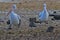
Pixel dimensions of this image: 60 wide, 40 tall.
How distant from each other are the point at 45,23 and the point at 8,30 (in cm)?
193

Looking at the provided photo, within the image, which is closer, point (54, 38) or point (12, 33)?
point (54, 38)

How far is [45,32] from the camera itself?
9312mm

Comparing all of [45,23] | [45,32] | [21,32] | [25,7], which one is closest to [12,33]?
[21,32]

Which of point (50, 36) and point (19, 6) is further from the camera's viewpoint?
point (19, 6)

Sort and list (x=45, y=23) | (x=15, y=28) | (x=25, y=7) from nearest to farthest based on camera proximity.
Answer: (x=15, y=28) → (x=45, y=23) → (x=25, y=7)

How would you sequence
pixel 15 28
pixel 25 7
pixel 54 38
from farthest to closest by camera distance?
pixel 25 7, pixel 15 28, pixel 54 38

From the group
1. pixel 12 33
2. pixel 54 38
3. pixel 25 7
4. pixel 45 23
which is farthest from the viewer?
pixel 25 7

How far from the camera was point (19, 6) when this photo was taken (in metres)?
17.6

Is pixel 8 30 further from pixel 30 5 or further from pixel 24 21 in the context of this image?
A: pixel 30 5

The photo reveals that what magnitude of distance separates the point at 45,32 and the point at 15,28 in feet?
4.02

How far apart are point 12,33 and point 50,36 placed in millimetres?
1229

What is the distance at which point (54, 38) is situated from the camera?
833cm

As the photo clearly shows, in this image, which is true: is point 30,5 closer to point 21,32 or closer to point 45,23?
point 45,23

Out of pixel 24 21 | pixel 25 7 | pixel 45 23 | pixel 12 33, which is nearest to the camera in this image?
pixel 12 33
